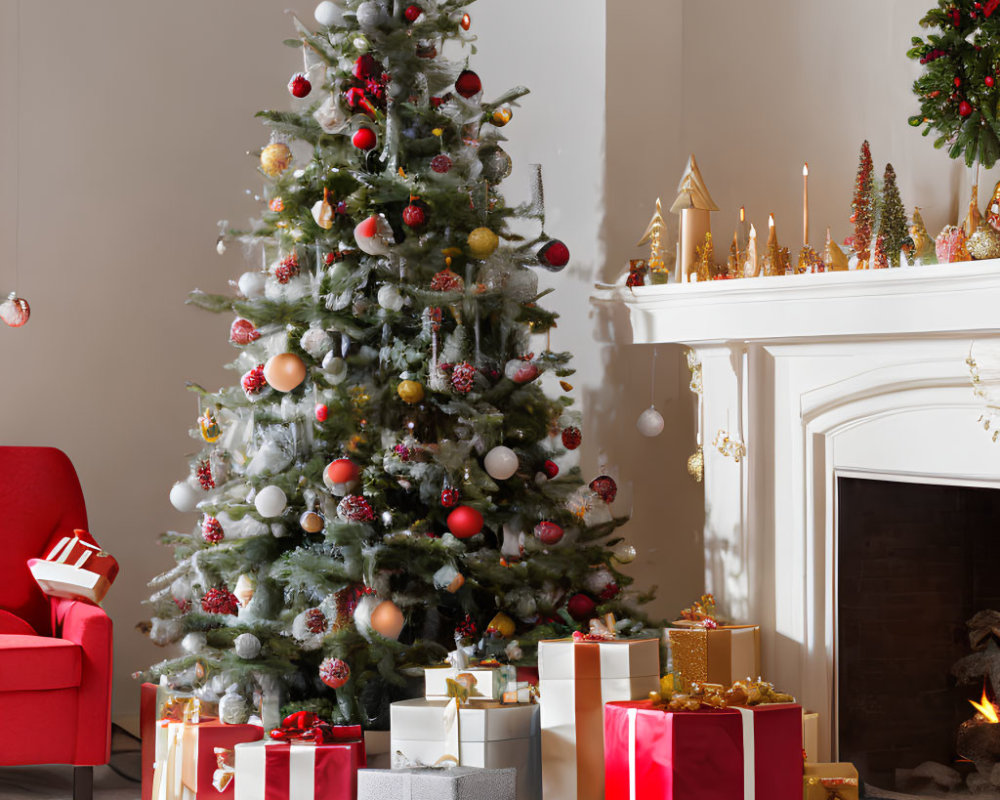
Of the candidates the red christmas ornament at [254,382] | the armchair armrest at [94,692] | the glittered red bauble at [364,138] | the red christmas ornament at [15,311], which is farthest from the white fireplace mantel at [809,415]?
the red christmas ornament at [15,311]

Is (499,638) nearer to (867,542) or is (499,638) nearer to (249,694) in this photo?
(249,694)

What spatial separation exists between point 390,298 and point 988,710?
1830 mm

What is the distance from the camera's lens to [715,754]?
2.43 m

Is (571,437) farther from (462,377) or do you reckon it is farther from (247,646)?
(247,646)

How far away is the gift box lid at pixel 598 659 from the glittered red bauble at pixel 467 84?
1.45m

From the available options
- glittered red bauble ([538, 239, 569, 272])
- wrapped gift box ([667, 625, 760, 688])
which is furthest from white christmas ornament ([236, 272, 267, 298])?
wrapped gift box ([667, 625, 760, 688])

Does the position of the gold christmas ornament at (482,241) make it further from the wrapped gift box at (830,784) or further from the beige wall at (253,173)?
the wrapped gift box at (830,784)

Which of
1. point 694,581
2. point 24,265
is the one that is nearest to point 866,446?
point 694,581

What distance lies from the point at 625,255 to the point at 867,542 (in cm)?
111

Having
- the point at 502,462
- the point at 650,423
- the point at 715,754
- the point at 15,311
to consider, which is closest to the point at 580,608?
the point at 502,462

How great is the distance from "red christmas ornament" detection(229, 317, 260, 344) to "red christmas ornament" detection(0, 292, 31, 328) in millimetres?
969

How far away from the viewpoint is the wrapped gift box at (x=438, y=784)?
2.45 metres

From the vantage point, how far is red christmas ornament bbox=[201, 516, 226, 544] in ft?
9.93

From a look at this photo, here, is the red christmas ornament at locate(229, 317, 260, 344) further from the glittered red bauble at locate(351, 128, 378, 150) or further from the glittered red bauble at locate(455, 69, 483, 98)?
the glittered red bauble at locate(455, 69, 483, 98)
